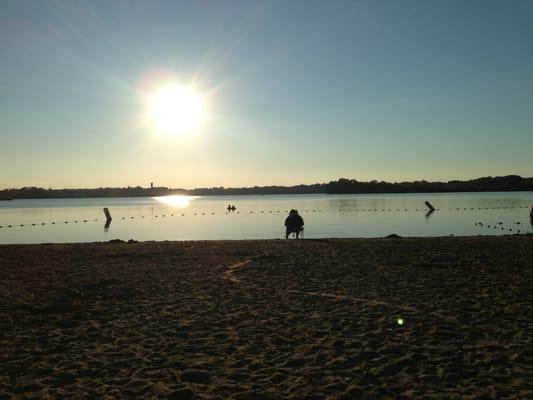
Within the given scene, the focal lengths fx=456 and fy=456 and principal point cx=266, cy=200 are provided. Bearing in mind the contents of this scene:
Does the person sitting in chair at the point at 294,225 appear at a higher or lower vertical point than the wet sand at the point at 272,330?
higher

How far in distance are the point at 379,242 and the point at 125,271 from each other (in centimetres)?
1314

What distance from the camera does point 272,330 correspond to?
28.2 feet

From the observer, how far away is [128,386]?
20.2 feet

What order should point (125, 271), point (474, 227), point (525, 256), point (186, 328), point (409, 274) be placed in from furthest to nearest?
point (474, 227) → point (525, 256) → point (125, 271) → point (409, 274) → point (186, 328)

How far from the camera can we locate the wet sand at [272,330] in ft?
20.2

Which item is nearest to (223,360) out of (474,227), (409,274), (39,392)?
(39,392)

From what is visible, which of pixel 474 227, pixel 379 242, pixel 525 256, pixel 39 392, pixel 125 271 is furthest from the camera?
pixel 474 227

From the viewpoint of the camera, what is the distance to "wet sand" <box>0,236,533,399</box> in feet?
20.2

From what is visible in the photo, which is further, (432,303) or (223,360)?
(432,303)

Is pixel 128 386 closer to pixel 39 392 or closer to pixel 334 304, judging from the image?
pixel 39 392

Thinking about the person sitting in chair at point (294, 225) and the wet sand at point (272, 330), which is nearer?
the wet sand at point (272, 330)

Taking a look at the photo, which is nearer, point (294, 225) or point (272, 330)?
point (272, 330)

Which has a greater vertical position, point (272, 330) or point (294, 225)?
point (294, 225)

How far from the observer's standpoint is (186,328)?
8852mm
